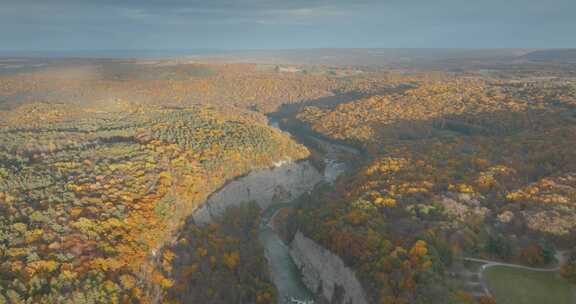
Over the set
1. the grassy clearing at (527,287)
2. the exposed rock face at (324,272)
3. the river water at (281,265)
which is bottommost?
the river water at (281,265)

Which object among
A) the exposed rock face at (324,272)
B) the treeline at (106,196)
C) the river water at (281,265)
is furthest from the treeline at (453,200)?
the treeline at (106,196)

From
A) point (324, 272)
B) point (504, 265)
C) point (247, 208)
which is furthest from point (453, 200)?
point (247, 208)

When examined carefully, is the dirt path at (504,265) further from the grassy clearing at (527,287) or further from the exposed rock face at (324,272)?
the exposed rock face at (324,272)

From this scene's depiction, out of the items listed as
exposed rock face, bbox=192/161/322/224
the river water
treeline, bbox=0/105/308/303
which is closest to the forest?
treeline, bbox=0/105/308/303

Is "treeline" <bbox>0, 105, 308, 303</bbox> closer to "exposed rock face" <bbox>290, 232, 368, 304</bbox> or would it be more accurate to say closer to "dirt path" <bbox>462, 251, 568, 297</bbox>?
"exposed rock face" <bbox>290, 232, 368, 304</bbox>

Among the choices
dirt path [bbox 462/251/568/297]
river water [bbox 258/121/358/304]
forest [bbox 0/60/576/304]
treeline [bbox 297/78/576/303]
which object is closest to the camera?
dirt path [bbox 462/251/568/297]
